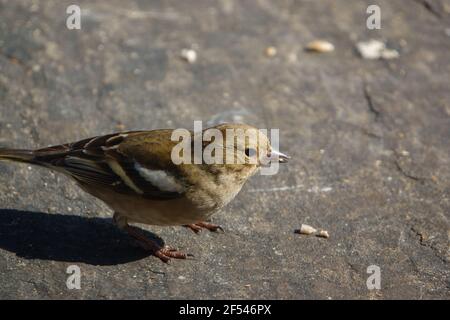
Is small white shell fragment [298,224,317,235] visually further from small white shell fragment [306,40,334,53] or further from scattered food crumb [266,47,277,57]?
small white shell fragment [306,40,334,53]

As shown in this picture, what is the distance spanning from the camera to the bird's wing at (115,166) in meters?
4.61

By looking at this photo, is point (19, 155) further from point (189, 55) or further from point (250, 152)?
point (189, 55)

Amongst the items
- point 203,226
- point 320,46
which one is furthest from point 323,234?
point 320,46

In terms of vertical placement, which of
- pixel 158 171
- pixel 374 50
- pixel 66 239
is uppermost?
pixel 374 50

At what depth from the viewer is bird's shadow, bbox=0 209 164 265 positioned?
474cm

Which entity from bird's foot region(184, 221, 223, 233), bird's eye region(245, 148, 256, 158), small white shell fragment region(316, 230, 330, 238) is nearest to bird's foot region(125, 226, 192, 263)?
bird's foot region(184, 221, 223, 233)

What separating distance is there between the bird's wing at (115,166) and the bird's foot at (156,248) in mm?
383

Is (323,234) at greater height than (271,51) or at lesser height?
lesser

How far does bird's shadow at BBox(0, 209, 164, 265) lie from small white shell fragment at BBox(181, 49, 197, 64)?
102 inches

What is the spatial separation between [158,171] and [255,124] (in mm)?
1973

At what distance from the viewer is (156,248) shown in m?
4.81

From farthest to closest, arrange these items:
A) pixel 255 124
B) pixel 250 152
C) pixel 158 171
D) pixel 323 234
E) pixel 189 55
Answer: pixel 189 55 < pixel 255 124 < pixel 323 234 < pixel 250 152 < pixel 158 171
